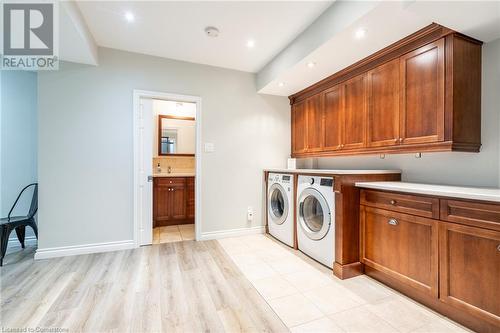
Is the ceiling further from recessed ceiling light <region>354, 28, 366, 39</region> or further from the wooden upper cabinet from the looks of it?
the wooden upper cabinet

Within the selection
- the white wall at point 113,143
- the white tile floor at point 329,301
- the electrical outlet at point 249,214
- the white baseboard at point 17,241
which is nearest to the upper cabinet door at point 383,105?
the white tile floor at point 329,301

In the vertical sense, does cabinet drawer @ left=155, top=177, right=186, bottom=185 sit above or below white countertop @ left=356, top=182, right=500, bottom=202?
below

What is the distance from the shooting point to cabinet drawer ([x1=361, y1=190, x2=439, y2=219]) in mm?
1554

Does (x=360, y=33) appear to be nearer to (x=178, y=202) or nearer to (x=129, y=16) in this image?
(x=129, y=16)

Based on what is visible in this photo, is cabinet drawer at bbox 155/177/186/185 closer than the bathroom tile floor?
No

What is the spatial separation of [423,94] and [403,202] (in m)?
0.93

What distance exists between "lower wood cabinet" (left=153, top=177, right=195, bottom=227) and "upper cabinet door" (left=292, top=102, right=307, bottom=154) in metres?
1.90

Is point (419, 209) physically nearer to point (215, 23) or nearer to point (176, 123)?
point (215, 23)

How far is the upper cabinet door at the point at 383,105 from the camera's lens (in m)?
2.09

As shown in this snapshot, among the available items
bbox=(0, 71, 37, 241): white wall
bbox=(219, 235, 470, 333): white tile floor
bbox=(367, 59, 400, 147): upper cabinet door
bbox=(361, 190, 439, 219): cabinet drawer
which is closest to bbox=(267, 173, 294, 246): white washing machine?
bbox=(219, 235, 470, 333): white tile floor

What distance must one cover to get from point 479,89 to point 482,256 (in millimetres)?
1308

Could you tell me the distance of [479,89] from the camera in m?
1.76

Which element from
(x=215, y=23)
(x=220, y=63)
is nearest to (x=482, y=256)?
(x=215, y=23)

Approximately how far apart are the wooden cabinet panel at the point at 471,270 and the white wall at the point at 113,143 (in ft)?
7.60
